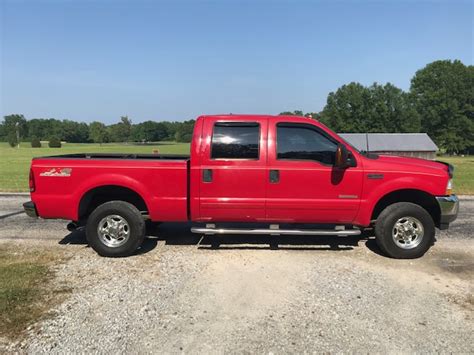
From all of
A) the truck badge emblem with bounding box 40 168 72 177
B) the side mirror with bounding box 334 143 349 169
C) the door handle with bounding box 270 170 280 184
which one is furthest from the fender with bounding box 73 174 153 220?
the side mirror with bounding box 334 143 349 169

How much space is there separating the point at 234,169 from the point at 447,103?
8655 centimetres

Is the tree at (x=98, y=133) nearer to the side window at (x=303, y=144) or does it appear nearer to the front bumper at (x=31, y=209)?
the front bumper at (x=31, y=209)

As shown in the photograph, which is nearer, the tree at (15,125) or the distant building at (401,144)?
the distant building at (401,144)

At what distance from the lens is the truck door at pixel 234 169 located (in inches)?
215

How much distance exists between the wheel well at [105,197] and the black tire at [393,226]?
3.57 m

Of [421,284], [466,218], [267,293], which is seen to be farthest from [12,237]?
[466,218]

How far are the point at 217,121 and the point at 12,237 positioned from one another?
4.29 meters

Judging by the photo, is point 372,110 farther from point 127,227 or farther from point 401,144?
point 127,227

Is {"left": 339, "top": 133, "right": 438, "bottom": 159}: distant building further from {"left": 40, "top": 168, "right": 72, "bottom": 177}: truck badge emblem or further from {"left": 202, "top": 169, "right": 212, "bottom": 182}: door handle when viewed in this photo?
{"left": 40, "top": 168, "right": 72, "bottom": 177}: truck badge emblem

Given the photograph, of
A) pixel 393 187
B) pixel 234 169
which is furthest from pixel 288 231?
pixel 393 187

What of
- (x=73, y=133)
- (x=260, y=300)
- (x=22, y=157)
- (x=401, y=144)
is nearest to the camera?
(x=260, y=300)

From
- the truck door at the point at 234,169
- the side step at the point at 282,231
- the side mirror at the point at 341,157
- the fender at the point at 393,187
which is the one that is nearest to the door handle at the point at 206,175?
the truck door at the point at 234,169

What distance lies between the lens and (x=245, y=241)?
6.38 metres

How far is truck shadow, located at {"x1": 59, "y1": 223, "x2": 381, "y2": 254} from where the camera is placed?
20.0 feet
